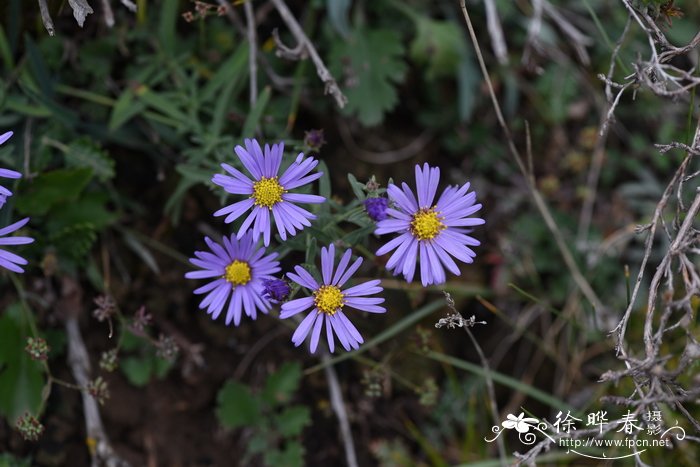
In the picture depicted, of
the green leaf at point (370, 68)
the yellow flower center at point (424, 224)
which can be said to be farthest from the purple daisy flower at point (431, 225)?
the green leaf at point (370, 68)

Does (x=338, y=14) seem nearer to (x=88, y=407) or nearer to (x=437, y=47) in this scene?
(x=437, y=47)

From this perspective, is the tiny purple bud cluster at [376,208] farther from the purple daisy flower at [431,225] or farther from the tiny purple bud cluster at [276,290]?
the tiny purple bud cluster at [276,290]

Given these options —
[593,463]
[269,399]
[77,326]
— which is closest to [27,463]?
[77,326]

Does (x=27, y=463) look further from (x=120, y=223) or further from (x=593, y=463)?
(x=593, y=463)

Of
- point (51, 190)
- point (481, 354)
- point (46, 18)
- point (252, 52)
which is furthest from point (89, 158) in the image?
point (481, 354)

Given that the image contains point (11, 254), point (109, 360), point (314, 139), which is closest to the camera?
point (11, 254)

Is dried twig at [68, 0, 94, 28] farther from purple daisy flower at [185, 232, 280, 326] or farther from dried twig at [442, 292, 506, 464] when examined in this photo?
dried twig at [442, 292, 506, 464]
